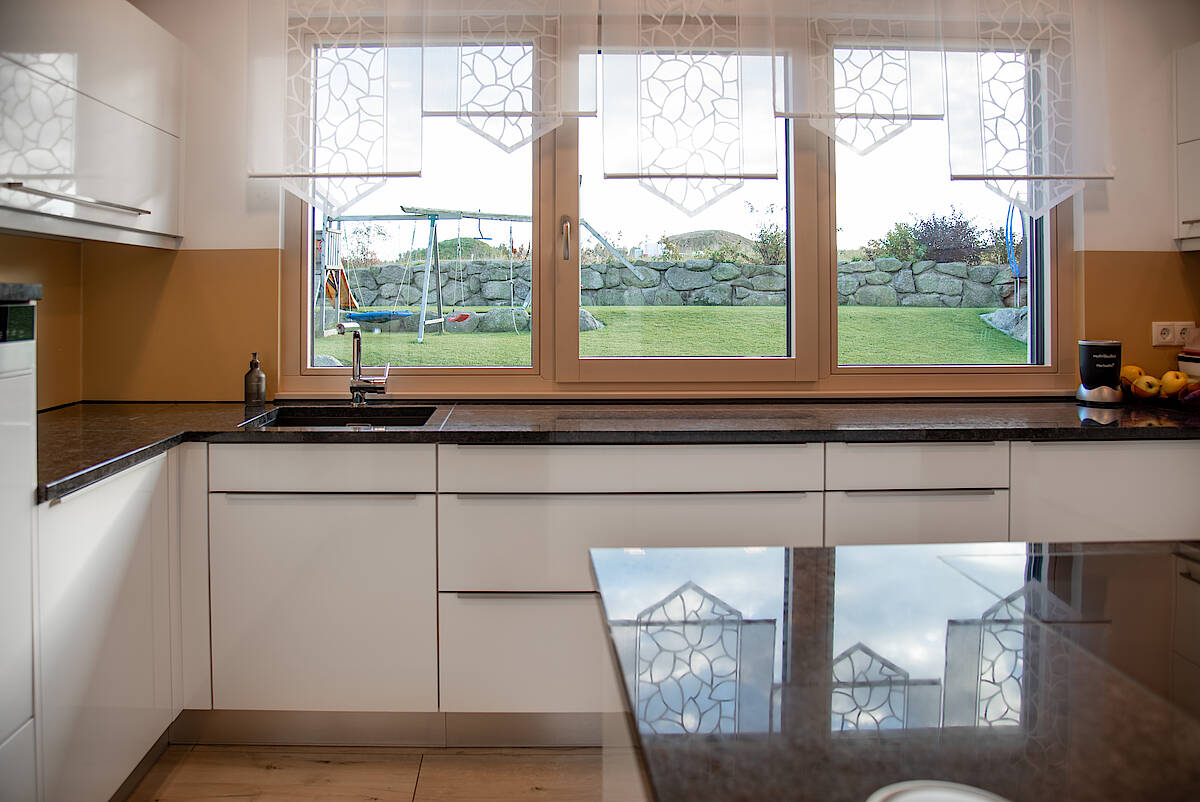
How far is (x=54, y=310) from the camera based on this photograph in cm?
298

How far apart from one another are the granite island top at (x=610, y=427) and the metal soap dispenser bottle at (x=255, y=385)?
1.8 inches

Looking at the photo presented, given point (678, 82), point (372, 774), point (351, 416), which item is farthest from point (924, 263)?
point (372, 774)

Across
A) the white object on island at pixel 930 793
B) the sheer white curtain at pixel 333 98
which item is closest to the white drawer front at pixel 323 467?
the sheer white curtain at pixel 333 98

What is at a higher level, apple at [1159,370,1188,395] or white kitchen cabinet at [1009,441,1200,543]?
apple at [1159,370,1188,395]

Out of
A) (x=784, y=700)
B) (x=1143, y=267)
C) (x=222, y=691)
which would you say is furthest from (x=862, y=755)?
(x=1143, y=267)

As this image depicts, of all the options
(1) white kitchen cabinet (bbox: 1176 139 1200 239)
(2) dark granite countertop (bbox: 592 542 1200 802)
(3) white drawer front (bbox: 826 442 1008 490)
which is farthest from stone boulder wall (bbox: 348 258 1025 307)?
(2) dark granite countertop (bbox: 592 542 1200 802)

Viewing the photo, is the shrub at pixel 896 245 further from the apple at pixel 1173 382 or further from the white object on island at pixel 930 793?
the white object on island at pixel 930 793

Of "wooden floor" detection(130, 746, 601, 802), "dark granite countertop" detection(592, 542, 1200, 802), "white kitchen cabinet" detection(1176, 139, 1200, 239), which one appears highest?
"white kitchen cabinet" detection(1176, 139, 1200, 239)

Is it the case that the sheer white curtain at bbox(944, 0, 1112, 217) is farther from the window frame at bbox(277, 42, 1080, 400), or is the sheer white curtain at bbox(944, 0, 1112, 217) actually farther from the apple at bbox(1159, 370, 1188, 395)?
the apple at bbox(1159, 370, 1188, 395)

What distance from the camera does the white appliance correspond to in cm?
167

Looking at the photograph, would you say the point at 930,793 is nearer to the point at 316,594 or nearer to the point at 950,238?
the point at 316,594

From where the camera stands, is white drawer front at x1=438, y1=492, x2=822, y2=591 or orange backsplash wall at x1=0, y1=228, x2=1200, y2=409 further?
orange backsplash wall at x1=0, y1=228, x2=1200, y2=409

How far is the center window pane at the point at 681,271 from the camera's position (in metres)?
3.24

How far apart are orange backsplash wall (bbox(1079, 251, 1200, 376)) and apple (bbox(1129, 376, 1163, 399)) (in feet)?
0.44
